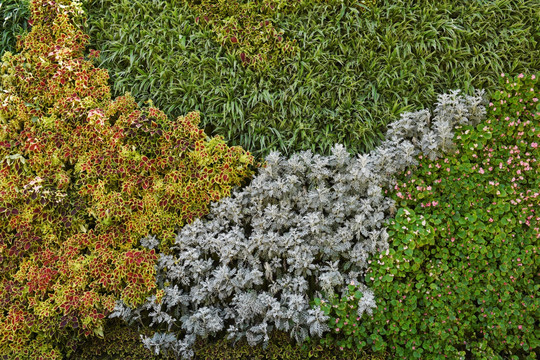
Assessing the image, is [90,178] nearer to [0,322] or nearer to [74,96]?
[74,96]

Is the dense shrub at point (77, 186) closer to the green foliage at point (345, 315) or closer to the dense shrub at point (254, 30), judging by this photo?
the dense shrub at point (254, 30)

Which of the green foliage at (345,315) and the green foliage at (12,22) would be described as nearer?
the green foliage at (345,315)

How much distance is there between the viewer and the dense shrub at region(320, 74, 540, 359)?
9.58ft

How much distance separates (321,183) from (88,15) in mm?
2867

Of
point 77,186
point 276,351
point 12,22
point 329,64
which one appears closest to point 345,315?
point 276,351

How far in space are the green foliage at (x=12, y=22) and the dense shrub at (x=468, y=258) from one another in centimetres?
401

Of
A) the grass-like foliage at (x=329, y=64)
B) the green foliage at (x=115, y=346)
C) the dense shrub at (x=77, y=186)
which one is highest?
the grass-like foliage at (x=329, y=64)

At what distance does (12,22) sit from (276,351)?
160 inches

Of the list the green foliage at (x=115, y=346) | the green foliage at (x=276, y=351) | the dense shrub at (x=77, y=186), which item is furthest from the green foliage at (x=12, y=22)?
the green foliage at (x=276, y=351)

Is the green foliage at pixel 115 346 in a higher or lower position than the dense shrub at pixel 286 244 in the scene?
lower

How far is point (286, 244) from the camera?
3.08 meters

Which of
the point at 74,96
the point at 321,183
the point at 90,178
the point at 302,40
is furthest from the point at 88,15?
the point at 321,183

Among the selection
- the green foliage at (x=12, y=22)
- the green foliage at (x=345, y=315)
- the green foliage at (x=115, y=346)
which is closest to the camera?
the green foliage at (x=345, y=315)

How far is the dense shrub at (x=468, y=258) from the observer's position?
2920 mm
